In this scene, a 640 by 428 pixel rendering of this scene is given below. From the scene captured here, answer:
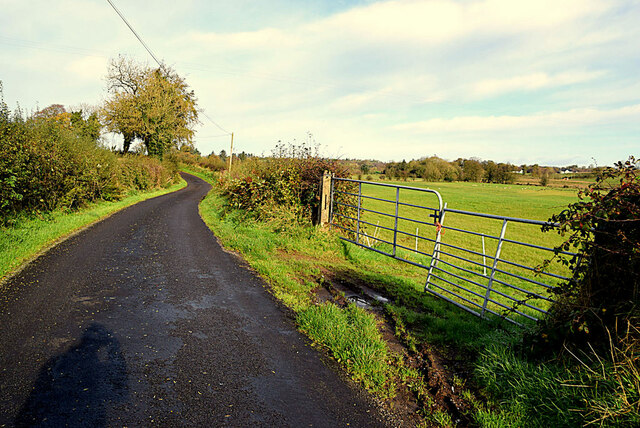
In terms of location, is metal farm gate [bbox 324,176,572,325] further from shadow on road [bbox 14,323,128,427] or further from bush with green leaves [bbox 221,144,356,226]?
shadow on road [bbox 14,323,128,427]

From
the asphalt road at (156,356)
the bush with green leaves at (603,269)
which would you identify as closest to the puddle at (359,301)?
the asphalt road at (156,356)

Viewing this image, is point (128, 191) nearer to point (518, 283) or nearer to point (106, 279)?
point (106, 279)

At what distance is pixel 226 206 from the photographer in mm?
14625

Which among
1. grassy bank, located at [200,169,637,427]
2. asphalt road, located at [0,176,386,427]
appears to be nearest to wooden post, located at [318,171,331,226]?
grassy bank, located at [200,169,637,427]

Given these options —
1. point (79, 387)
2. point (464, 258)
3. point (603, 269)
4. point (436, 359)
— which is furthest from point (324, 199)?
point (79, 387)

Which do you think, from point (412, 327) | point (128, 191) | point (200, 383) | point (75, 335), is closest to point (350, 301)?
point (412, 327)

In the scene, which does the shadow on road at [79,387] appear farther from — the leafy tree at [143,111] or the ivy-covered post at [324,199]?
the leafy tree at [143,111]

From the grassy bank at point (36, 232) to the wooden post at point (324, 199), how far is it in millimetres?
6529

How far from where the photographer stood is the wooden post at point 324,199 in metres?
9.52

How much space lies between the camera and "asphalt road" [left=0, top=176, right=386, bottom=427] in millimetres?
2604

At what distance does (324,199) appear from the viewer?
378 inches

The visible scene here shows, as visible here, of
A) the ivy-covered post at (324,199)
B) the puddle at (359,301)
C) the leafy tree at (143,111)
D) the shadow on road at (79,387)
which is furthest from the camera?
the leafy tree at (143,111)

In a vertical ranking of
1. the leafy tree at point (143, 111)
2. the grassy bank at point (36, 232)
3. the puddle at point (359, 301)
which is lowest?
the puddle at point (359, 301)

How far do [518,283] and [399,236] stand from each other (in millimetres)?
9532
